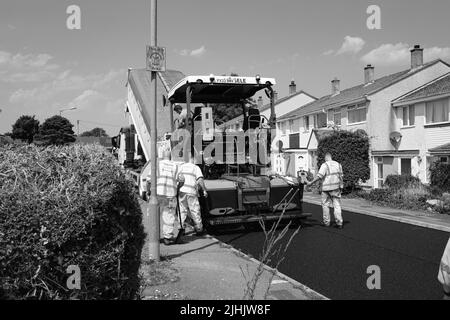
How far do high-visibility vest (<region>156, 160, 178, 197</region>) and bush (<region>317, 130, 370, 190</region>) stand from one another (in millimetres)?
11624

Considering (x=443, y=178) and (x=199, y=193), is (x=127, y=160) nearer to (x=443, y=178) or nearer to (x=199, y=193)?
(x=199, y=193)

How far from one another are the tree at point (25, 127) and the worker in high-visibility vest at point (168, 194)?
3574 cm

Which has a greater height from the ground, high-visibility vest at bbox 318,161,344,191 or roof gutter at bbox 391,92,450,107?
roof gutter at bbox 391,92,450,107

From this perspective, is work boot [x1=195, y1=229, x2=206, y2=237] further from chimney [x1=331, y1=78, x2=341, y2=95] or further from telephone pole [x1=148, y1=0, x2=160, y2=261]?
chimney [x1=331, y1=78, x2=341, y2=95]

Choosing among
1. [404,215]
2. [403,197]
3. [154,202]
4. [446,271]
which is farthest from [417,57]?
[446,271]

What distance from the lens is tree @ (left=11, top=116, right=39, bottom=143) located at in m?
40.2

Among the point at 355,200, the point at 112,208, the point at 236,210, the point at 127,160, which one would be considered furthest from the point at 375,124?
the point at 112,208

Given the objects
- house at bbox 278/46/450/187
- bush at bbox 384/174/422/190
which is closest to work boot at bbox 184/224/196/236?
bush at bbox 384/174/422/190

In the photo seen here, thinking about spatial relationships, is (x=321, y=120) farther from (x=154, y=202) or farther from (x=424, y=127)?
(x=154, y=202)

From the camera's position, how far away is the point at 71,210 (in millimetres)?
3055

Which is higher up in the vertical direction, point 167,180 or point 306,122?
point 306,122

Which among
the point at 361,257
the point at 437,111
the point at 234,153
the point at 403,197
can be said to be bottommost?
the point at 361,257

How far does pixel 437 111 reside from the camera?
19578 mm

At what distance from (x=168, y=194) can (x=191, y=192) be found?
638 mm
